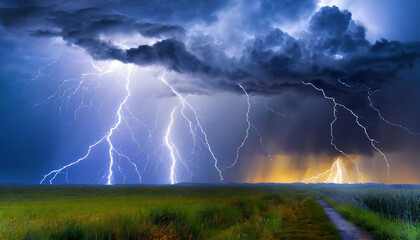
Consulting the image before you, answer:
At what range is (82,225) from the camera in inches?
305

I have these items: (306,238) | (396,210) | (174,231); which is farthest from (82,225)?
(396,210)

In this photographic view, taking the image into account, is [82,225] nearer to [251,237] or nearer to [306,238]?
[251,237]

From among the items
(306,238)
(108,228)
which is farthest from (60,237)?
(306,238)

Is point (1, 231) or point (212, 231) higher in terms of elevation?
point (1, 231)

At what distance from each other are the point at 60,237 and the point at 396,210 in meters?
15.6

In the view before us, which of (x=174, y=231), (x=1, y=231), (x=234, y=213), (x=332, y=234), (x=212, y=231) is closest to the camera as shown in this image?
(x=1, y=231)

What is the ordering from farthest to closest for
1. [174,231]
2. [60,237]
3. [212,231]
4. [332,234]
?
[332,234] < [212,231] < [174,231] < [60,237]

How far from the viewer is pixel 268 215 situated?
1443 centimetres

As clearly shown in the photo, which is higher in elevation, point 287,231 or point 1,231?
point 1,231

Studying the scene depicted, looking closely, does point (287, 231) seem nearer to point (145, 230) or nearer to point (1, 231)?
point (145, 230)

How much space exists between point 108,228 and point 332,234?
8007mm

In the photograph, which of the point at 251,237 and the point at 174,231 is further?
the point at 174,231

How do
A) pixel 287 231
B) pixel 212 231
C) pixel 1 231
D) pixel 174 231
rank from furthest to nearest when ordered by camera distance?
pixel 287 231, pixel 212 231, pixel 174 231, pixel 1 231

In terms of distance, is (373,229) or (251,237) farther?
(373,229)
